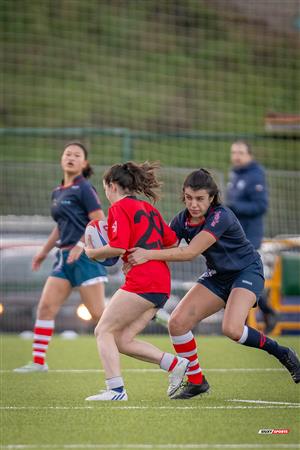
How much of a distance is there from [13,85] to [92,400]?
1895 centimetres

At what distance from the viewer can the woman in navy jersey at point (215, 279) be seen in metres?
7.86

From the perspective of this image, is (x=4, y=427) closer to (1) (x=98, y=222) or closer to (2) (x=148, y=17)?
(1) (x=98, y=222)

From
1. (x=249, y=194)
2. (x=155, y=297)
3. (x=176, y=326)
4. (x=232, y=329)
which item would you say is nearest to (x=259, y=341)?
(x=232, y=329)

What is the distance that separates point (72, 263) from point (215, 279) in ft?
6.95

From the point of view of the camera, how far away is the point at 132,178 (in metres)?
7.80

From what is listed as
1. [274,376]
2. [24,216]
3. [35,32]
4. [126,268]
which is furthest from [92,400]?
[35,32]

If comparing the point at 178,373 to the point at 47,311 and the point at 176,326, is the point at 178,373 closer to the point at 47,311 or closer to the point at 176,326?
the point at 176,326

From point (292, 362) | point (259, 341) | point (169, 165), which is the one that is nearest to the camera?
point (259, 341)

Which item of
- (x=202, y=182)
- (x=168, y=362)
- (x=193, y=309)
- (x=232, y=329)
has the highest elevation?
(x=202, y=182)

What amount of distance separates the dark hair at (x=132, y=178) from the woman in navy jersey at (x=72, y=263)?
2.22 meters

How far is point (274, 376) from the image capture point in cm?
949

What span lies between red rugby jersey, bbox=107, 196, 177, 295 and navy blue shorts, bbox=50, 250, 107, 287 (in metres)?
2.30

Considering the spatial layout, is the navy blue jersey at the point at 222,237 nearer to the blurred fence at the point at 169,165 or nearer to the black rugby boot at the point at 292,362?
the black rugby boot at the point at 292,362

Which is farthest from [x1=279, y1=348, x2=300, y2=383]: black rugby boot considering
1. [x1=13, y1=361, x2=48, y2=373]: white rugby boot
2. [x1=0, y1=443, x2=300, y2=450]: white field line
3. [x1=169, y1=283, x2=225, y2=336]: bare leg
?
[x1=13, y1=361, x2=48, y2=373]: white rugby boot
